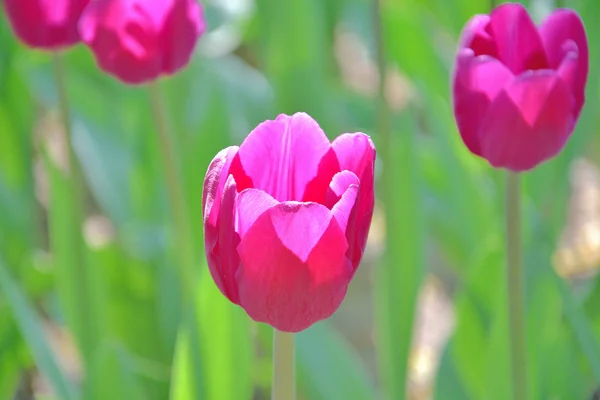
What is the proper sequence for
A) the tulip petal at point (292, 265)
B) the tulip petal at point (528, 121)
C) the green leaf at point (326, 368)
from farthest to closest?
the green leaf at point (326, 368) → the tulip petal at point (528, 121) → the tulip petal at point (292, 265)

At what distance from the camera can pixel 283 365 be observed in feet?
1.73

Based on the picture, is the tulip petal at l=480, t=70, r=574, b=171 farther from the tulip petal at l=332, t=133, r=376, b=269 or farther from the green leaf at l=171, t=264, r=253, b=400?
the green leaf at l=171, t=264, r=253, b=400

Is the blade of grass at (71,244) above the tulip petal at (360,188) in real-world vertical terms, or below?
below

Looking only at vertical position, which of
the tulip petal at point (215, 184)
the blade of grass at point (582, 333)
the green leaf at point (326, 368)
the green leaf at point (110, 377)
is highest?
the tulip petal at point (215, 184)

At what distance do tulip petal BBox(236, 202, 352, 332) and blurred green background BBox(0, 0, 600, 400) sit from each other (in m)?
0.30

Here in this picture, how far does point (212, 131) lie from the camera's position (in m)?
1.14

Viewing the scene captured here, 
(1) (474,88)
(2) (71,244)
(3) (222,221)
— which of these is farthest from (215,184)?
(2) (71,244)

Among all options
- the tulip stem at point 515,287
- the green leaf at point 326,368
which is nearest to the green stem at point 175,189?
the green leaf at point 326,368

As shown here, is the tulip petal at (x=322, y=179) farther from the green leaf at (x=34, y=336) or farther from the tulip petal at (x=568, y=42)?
the green leaf at (x=34, y=336)

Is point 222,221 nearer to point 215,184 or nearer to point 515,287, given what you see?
point 215,184

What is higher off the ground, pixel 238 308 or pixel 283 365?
pixel 283 365

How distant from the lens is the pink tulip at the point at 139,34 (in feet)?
2.49

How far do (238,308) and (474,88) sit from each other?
0.96 ft

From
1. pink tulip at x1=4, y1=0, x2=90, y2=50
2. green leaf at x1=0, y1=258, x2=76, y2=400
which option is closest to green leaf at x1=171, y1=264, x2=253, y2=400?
green leaf at x1=0, y1=258, x2=76, y2=400
